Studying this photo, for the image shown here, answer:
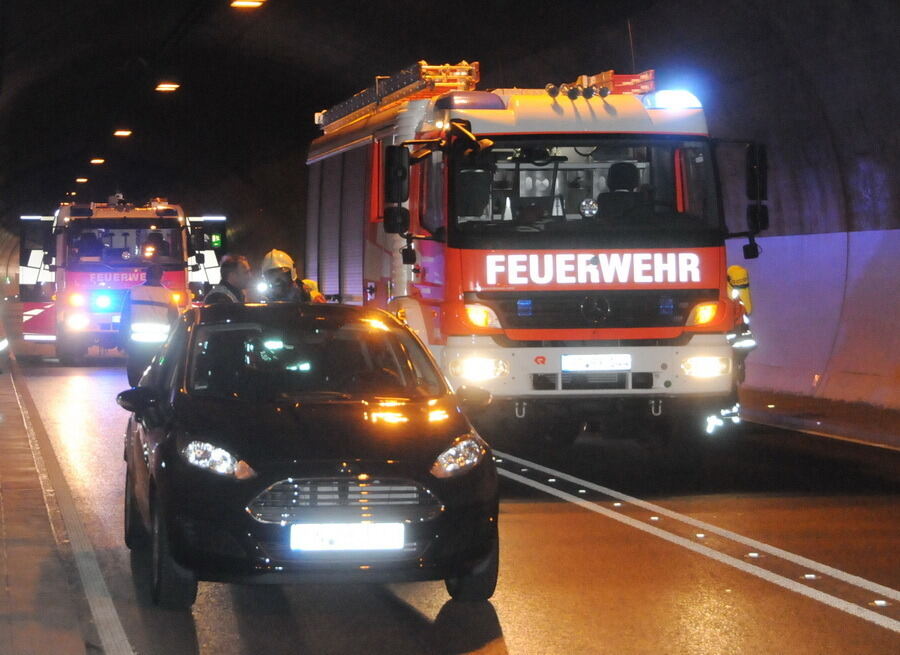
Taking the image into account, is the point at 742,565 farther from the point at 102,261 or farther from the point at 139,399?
the point at 102,261

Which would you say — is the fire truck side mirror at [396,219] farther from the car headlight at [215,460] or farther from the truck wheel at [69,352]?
the truck wheel at [69,352]

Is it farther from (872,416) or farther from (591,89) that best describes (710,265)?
(872,416)

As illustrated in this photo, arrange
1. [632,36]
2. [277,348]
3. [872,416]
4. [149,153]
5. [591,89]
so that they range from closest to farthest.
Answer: [277,348], [591,89], [872,416], [632,36], [149,153]

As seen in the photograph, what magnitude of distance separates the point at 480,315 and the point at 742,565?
4.63 metres

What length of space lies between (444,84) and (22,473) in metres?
5.74

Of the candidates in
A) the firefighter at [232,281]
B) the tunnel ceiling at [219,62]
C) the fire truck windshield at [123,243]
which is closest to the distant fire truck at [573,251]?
the firefighter at [232,281]

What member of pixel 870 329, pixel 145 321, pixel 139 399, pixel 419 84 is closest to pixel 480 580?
pixel 139 399

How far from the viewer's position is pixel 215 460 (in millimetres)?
8164

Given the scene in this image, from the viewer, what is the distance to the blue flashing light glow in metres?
14.6

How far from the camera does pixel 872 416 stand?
60.7ft

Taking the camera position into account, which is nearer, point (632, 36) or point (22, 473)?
point (22, 473)

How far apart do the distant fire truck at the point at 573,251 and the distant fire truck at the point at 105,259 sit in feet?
51.4

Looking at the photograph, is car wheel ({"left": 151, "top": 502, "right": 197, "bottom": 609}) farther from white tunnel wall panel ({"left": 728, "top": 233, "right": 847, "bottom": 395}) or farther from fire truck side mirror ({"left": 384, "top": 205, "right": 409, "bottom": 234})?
white tunnel wall panel ({"left": 728, "top": 233, "right": 847, "bottom": 395})

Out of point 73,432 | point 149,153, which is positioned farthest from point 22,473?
point 149,153
